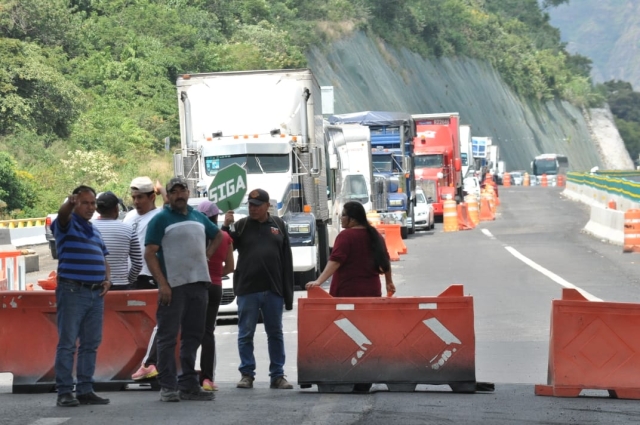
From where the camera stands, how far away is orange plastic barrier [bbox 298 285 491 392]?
434 inches

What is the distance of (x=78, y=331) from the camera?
10422mm

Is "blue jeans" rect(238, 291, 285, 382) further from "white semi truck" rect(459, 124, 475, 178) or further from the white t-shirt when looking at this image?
"white semi truck" rect(459, 124, 475, 178)

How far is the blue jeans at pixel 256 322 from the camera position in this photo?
11.4 metres

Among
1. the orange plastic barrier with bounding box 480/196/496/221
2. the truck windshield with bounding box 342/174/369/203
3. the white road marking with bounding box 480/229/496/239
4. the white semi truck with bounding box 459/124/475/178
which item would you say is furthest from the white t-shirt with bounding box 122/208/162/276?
the white semi truck with bounding box 459/124/475/178

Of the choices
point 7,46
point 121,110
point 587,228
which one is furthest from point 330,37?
point 587,228

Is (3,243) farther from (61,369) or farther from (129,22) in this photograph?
(129,22)

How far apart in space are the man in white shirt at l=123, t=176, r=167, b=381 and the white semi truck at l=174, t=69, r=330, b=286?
37.6ft

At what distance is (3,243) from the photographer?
25.3m

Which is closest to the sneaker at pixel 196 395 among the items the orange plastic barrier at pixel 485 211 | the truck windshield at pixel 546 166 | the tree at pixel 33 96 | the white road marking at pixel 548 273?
the white road marking at pixel 548 273

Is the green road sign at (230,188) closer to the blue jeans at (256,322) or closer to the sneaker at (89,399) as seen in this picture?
the blue jeans at (256,322)

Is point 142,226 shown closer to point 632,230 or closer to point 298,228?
point 298,228

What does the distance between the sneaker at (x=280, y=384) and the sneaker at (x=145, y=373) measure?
102 centimetres

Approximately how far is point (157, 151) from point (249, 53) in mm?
13497

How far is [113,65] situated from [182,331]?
47457mm
